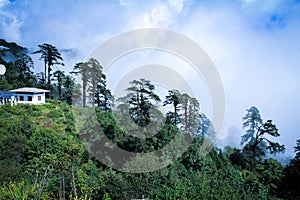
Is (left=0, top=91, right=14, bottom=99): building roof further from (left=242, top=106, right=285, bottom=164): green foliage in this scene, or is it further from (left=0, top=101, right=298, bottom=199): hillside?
(left=242, top=106, right=285, bottom=164): green foliage

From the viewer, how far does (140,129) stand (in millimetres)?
12977

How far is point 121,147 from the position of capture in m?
12.6

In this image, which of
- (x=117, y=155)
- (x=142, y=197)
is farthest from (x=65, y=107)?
(x=142, y=197)

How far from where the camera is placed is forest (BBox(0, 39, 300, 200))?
30.2ft

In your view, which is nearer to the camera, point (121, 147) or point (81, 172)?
point (81, 172)

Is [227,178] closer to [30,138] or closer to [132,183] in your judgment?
[132,183]

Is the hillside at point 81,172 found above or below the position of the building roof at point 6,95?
below

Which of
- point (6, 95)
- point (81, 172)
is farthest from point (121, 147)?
point (6, 95)

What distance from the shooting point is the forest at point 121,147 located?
9.20m

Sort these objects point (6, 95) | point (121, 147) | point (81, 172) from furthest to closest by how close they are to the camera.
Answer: point (6, 95) → point (121, 147) → point (81, 172)

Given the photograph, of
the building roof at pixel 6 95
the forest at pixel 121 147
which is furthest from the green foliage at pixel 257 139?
the building roof at pixel 6 95

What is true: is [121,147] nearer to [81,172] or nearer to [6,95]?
[81,172]

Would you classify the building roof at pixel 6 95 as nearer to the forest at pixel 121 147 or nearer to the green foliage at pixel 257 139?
the forest at pixel 121 147

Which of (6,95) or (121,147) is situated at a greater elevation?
(6,95)
